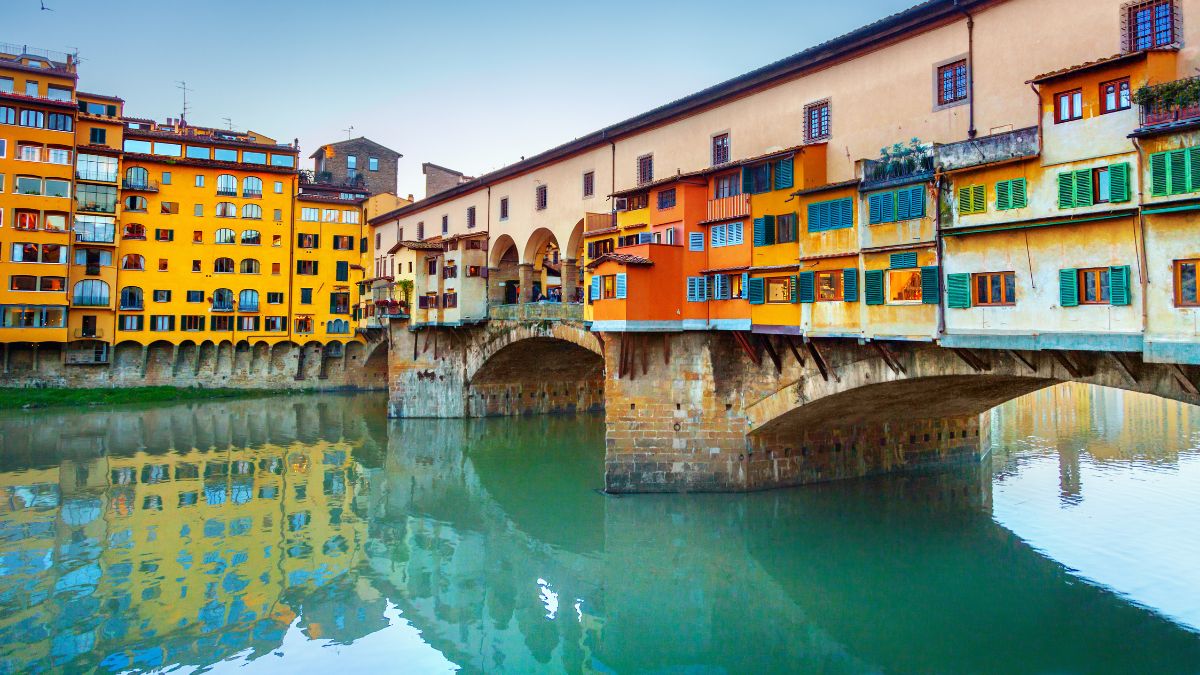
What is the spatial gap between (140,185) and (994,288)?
50766 millimetres

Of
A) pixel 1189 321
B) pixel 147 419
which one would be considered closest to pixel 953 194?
pixel 1189 321

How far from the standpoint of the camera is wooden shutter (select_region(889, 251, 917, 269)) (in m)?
16.2

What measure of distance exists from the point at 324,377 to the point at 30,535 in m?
36.1

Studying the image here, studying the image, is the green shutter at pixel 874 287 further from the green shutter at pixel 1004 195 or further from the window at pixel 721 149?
the window at pixel 721 149

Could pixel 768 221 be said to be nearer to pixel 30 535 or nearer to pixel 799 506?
pixel 799 506

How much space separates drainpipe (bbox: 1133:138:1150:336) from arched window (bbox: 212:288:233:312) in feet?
168

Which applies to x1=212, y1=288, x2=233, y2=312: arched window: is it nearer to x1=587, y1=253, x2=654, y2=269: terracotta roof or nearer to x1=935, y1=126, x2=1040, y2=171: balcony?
x1=587, y1=253, x2=654, y2=269: terracotta roof

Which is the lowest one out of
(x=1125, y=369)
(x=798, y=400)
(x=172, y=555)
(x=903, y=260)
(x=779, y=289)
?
(x=172, y=555)

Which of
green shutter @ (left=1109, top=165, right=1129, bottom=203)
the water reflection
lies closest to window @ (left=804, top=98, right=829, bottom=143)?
green shutter @ (left=1109, top=165, right=1129, bottom=203)

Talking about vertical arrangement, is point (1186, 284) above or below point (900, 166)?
below

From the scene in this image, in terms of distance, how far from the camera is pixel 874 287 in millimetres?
17047

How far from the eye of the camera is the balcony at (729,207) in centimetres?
2083

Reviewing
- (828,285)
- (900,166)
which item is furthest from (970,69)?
(828,285)

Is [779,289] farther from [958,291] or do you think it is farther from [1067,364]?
[1067,364]
